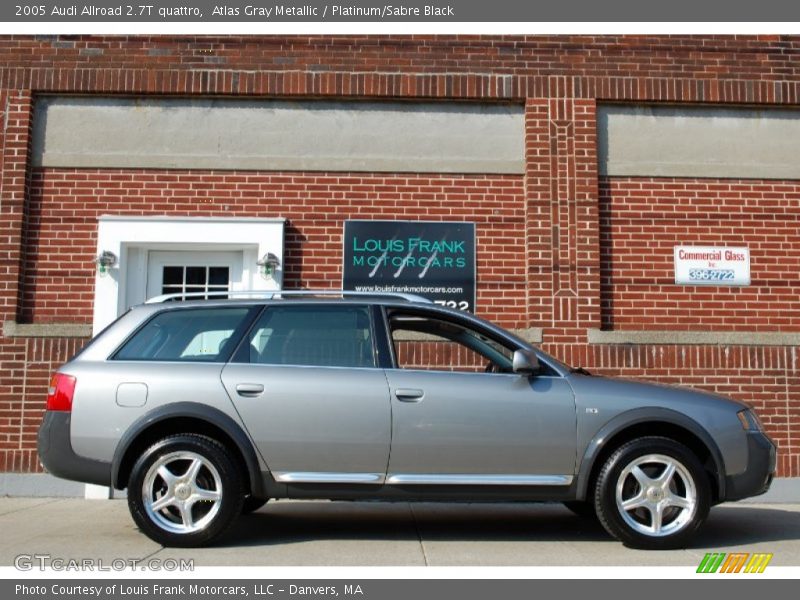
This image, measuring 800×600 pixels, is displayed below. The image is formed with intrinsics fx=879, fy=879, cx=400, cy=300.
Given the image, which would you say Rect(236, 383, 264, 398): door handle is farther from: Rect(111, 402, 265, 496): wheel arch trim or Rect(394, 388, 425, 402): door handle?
Rect(394, 388, 425, 402): door handle

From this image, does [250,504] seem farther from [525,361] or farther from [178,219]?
[178,219]

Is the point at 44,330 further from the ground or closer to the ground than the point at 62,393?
further from the ground

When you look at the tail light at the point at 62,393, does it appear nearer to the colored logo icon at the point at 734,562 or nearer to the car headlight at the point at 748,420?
the colored logo icon at the point at 734,562

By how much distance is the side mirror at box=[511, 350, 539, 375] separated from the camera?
19.0ft

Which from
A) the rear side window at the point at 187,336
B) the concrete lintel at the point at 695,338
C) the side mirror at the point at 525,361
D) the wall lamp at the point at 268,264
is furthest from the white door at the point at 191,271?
the side mirror at the point at 525,361

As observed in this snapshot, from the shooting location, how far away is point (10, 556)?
5609 mm

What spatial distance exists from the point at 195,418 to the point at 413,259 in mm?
3818

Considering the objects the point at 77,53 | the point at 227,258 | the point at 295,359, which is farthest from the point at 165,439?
the point at 77,53

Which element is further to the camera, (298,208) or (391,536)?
(298,208)

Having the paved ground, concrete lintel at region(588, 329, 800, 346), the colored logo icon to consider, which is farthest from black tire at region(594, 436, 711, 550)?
concrete lintel at region(588, 329, 800, 346)

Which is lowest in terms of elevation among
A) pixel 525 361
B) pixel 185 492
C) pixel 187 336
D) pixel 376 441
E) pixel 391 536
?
pixel 391 536

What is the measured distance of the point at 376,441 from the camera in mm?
5805

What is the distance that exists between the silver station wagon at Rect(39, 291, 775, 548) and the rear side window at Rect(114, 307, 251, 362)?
0.32ft

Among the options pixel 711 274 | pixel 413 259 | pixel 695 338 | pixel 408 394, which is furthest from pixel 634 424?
pixel 711 274
